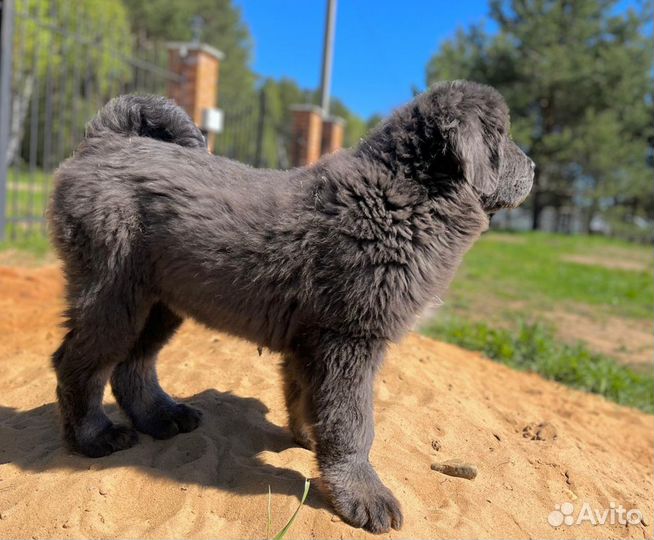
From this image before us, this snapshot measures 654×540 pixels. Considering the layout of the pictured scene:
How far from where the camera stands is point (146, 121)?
3523 millimetres

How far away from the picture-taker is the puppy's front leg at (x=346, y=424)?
2799mm

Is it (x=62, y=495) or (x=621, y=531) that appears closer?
(x=62, y=495)

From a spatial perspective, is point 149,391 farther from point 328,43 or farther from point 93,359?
point 328,43

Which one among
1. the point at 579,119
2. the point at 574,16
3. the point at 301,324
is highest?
the point at 574,16

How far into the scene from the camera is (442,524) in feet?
9.43

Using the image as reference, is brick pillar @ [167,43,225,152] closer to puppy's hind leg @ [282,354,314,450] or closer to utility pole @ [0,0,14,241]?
utility pole @ [0,0,14,241]

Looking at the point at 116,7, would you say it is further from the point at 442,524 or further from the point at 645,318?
the point at 442,524

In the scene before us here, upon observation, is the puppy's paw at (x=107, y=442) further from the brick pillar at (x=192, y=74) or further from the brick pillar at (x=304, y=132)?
the brick pillar at (x=304, y=132)

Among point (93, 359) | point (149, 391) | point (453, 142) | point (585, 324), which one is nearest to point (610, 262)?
point (585, 324)

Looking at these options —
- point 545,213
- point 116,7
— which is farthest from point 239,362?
point 116,7

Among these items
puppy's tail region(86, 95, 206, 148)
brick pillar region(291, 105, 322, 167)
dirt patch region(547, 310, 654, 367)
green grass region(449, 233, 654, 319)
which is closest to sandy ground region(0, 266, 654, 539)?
puppy's tail region(86, 95, 206, 148)

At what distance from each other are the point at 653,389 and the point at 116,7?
1310 inches

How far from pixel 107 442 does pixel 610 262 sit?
50.0 ft

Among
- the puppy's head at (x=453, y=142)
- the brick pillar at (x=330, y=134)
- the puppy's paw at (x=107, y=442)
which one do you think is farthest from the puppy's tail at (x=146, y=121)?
the brick pillar at (x=330, y=134)
